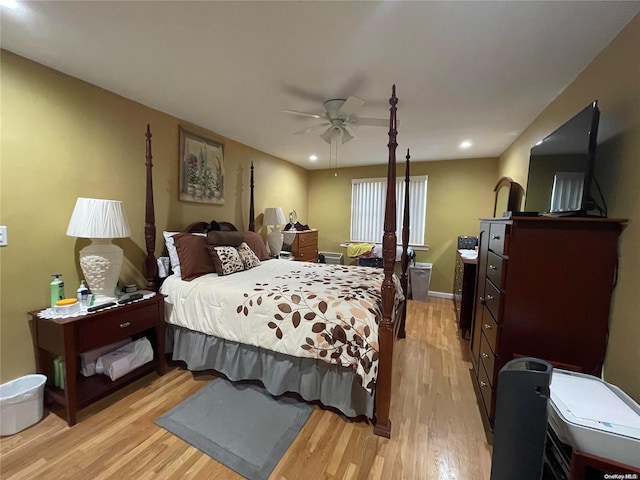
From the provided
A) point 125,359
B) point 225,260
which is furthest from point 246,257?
point 125,359

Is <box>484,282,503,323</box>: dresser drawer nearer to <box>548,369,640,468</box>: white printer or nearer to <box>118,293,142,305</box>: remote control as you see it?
<box>548,369,640,468</box>: white printer

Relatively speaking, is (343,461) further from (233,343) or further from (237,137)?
(237,137)

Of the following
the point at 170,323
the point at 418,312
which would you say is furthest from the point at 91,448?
the point at 418,312

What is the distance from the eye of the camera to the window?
188 inches

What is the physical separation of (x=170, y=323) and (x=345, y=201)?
3876 mm

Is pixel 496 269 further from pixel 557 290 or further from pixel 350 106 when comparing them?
pixel 350 106

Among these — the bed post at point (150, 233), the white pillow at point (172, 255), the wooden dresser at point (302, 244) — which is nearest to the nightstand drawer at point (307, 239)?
the wooden dresser at point (302, 244)

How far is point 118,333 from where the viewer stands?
1874 mm

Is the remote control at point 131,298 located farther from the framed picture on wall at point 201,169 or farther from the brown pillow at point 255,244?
the brown pillow at point 255,244

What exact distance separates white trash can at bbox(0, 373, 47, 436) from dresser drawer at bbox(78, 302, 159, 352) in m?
0.42

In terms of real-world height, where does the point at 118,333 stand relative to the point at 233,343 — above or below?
above

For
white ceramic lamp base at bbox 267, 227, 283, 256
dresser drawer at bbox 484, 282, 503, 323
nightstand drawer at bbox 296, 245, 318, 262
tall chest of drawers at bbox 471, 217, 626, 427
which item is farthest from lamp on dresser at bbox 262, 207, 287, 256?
tall chest of drawers at bbox 471, 217, 626, 427

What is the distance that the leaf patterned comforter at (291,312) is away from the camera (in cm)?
170

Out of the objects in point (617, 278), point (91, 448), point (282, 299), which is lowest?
point (91, 448)
